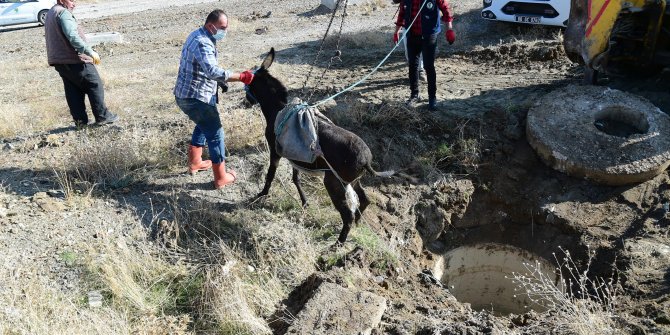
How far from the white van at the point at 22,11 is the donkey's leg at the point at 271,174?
605 inches

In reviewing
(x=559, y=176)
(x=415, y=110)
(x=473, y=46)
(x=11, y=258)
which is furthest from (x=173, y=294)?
(x=473, y=46)

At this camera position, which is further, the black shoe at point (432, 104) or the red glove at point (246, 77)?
the black shoe at point (432, 104)

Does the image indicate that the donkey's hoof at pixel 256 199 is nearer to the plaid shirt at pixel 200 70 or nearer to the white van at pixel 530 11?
the plaid shirt at pixel 200 70

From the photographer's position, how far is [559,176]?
6.02 meters

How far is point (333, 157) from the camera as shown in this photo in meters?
4.58

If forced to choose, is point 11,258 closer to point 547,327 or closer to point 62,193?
point 62,193

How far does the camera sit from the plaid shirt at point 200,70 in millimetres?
4910

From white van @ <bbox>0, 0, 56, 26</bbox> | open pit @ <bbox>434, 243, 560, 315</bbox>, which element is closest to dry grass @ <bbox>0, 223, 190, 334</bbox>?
open pit @ <bbox>434, 243, 560, 315</bbox>

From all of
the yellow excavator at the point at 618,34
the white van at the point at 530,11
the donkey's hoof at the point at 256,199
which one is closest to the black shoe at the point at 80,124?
the donkey's hoof at the point at 256,199

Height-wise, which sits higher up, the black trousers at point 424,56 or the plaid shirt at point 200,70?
the plaid shirt at point 200,70

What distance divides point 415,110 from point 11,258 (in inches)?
179

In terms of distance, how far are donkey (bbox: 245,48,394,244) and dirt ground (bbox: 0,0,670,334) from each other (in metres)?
0.30

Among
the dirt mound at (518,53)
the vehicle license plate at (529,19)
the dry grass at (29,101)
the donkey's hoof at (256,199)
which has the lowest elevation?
the donkey's hoof at (256,199)

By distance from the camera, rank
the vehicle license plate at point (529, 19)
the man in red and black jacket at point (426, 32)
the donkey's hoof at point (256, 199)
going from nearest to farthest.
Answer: the donkey's hoof at point (256, 199), the man in red and black jacket at point (426, 32), the vehicle license plate at point (529, 19)
